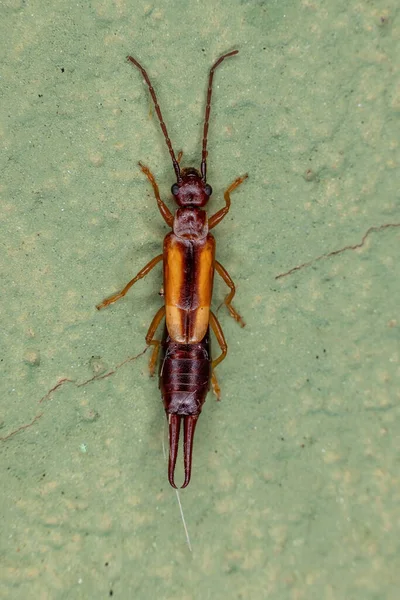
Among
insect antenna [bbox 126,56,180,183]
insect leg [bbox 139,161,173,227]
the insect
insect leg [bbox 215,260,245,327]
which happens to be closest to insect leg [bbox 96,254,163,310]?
the insect

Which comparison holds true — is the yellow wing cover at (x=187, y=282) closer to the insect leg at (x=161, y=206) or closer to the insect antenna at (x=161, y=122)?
the insect leg at (x=161, y=206)

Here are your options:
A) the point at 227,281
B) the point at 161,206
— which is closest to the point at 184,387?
the point at 227,281

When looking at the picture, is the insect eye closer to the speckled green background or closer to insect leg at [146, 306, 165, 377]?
the speckled green background

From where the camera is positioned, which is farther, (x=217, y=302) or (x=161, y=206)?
(x=217, y=302)

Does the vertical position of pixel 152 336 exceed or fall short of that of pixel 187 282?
it falls short

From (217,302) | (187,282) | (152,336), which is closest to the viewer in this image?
(187,282)

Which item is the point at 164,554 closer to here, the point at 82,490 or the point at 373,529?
the point at 82,490

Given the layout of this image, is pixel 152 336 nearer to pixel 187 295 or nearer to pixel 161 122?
pixel 187 295
